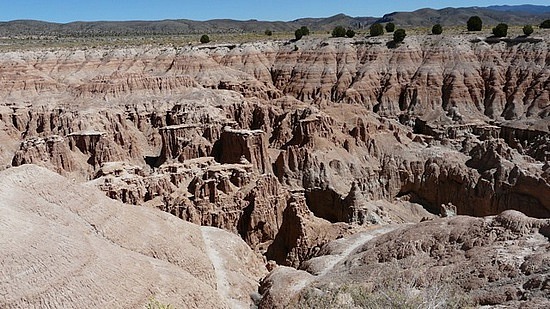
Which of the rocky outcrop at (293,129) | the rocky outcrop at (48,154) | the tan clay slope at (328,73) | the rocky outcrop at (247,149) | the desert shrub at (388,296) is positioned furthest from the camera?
the tan clay slope at (328,73)

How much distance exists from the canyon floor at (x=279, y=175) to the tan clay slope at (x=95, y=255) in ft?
0.21

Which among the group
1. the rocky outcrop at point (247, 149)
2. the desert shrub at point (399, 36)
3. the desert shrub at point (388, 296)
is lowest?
the rocky outcrop at point (247, 149)

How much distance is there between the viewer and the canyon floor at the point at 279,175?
16.3 m

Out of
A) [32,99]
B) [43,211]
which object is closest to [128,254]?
[43,211]

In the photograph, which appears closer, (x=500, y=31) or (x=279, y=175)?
(x=279, y=175)

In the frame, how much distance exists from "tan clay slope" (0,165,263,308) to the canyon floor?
0.06 meters

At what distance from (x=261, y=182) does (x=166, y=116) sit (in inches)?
948

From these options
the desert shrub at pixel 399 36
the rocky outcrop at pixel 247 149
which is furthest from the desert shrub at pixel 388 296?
the desert shrub at pixel 399 36

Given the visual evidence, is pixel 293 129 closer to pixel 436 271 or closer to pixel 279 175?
pixel 279 175

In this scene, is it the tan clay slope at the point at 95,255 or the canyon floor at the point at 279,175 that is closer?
the tan clay slope at the point at 95,255

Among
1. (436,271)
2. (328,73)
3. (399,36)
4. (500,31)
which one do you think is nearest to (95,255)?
(436,271)

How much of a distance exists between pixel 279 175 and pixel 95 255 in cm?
3316

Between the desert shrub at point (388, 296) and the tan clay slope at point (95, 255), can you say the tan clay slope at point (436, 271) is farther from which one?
the tan clay slope at point (95, 255)

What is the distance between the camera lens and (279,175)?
4784 cm
